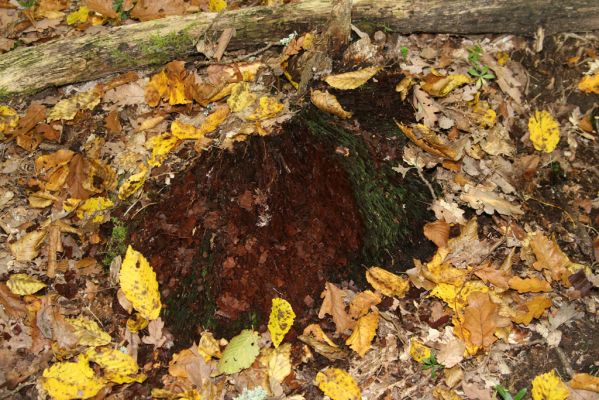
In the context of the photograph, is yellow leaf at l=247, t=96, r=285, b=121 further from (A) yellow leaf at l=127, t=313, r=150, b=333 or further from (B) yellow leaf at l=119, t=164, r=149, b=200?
(A) yellow leaf at l=127, t=313, r=150, b=333

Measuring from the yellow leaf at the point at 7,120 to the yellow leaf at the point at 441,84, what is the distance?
2673 millimetres

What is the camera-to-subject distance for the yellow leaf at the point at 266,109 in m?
3.12

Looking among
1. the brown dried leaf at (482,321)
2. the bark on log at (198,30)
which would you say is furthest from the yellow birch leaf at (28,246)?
the brown dried leaf at (482,321)

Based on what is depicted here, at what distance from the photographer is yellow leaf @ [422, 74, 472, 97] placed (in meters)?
3.36

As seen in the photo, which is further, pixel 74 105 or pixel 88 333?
pixel 74 105

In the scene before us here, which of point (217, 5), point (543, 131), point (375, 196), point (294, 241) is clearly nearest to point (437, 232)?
point (375, 196)

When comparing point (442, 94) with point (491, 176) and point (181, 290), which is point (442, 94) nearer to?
point (491, 176)

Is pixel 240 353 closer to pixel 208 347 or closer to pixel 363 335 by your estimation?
pixel 208 347

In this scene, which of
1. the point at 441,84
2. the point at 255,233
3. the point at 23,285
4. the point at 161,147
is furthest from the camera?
the point at 441,84

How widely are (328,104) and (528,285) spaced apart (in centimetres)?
153

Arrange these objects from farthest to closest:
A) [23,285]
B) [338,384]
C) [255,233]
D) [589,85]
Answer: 1. [589,85]
2. [23,285]
3. [255,233]
4. [338,384]

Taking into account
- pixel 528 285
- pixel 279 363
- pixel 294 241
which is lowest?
pixel 279 363

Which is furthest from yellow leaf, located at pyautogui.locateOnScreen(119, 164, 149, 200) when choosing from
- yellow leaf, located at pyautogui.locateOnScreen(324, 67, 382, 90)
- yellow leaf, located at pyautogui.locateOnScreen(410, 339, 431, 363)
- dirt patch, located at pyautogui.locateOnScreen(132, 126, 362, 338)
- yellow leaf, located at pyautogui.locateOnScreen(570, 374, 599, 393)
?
yellow leaf, located at pyautogui.locateOnScreen(570, 374, 599, 393)

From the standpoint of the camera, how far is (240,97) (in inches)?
130
